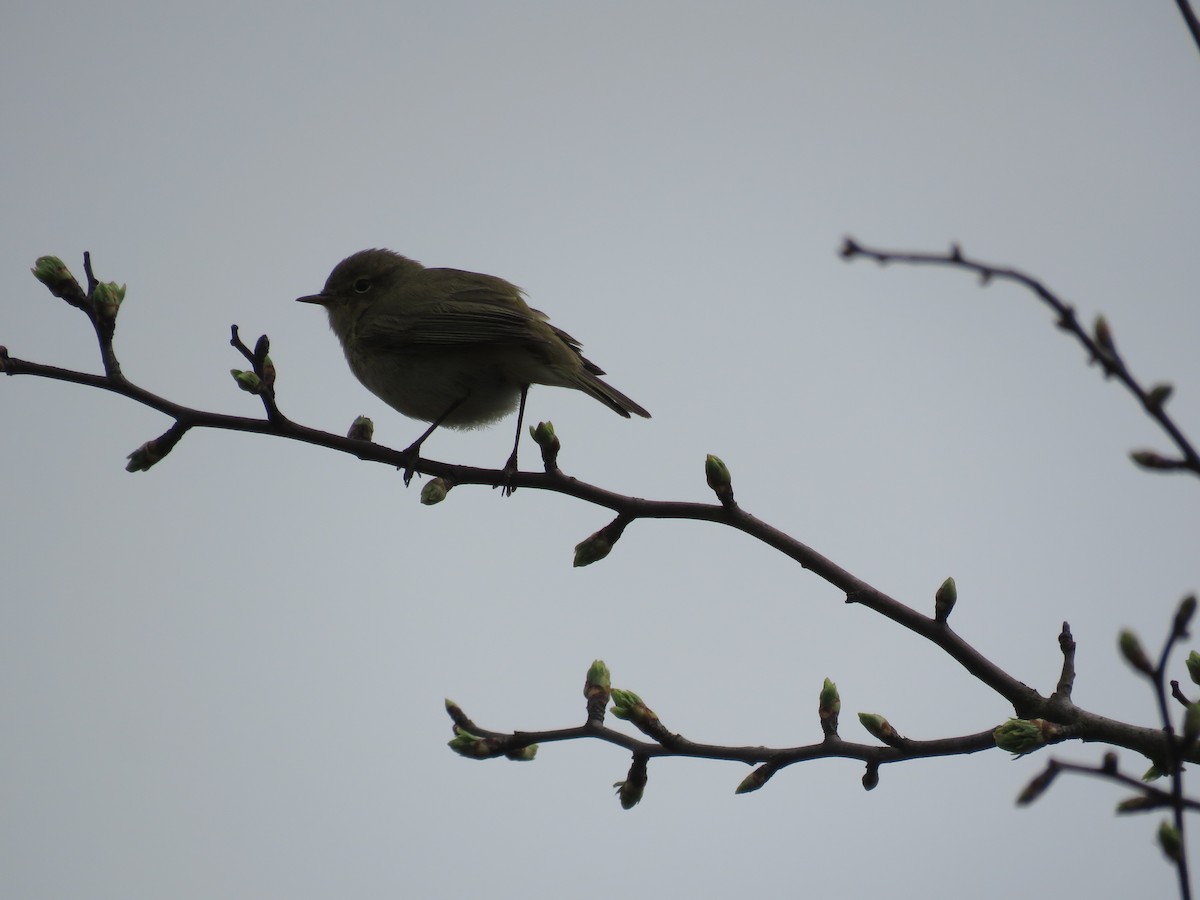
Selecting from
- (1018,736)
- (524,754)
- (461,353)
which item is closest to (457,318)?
(461,353)

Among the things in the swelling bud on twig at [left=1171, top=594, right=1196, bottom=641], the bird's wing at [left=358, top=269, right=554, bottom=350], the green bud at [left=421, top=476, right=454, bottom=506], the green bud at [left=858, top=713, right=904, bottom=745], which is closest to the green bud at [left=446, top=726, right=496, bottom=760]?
the green bud at [left=421, top=476, right=454, bottom=506]

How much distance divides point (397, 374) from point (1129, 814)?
17.9ft

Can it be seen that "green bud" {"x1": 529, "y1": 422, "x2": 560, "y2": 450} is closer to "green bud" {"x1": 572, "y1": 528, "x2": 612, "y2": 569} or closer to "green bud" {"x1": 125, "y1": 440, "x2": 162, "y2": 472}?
"green bud" {"x1": 572, "y1": 528, "x2": 612, "y2": 569}

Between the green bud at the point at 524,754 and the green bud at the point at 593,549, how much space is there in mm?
617

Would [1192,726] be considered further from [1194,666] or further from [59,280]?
[59,280]

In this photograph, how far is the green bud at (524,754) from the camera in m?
3.76

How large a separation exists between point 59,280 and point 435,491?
1.46 metres

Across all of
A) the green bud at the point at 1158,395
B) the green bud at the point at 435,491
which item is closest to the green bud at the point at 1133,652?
the green bud at the point at 1158,395

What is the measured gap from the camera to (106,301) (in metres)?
3.84

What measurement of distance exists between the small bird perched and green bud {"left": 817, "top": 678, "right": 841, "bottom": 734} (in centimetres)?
225

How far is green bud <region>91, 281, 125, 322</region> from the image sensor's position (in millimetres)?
3824

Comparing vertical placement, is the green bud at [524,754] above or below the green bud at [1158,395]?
below

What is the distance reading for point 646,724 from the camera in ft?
11.9

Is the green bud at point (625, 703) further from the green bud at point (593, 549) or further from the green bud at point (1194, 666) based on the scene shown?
the green bud at point (1194, 666)
